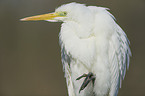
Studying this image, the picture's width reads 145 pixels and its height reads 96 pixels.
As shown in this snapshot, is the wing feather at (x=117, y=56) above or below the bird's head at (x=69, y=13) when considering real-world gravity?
below

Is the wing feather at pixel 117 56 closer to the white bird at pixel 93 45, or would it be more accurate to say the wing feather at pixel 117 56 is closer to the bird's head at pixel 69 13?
the white bird at pixel 93 45

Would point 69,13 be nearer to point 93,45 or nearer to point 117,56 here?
point 93,45

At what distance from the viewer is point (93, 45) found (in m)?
1.09

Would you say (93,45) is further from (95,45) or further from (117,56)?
(117,56)

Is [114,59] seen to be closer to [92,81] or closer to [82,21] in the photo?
[92,81]

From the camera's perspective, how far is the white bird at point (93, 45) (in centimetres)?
108

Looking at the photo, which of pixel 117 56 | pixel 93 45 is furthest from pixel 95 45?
pixel 117 56

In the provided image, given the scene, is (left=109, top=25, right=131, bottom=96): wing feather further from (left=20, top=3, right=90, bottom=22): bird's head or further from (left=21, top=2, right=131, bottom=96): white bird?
(left=20, top=3, right=90, bottom=22): bird's head

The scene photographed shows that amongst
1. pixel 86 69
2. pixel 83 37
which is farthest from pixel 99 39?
Result: pixel 86 69

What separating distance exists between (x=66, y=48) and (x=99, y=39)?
187 millimetres

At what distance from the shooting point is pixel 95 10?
1.15 metres

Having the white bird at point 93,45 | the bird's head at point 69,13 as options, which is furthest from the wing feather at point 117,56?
the bird's head at point 69,13

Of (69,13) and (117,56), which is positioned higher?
(69,13)

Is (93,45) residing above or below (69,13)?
below
